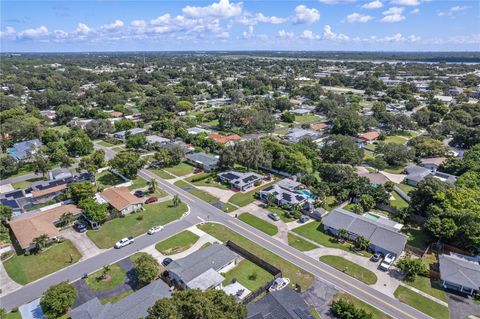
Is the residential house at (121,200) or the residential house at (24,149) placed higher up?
the residential house at (24,149)

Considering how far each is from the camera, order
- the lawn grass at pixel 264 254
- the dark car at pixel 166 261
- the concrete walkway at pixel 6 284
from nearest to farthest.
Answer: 1. the concrete walkway at pixel 6 284
2. the lawn grass at pixel 264 254
3. the dark car at pixel 166 261

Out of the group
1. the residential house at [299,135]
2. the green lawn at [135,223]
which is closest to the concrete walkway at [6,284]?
the green lawn at [135,223]

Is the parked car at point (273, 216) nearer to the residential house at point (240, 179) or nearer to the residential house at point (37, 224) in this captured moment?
the residential house at point (240, 179)

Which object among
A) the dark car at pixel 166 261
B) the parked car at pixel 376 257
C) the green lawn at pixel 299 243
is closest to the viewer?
the dark car at pixel 166 261

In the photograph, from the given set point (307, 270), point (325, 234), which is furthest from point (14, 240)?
point (325, 234)

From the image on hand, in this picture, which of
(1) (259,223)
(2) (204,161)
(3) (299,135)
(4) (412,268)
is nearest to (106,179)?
(2) (204,161)

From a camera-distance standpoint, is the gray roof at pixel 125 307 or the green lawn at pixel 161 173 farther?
the green lawn at pixel 161 173

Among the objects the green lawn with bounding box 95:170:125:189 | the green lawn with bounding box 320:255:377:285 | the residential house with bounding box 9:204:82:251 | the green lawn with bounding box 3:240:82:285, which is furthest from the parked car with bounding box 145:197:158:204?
the green lawn with bounding box 320:255:377:285
